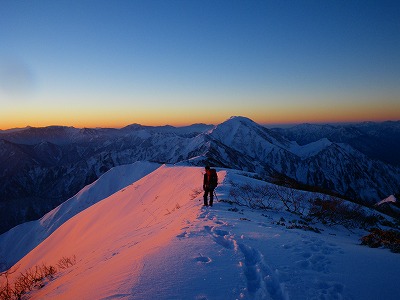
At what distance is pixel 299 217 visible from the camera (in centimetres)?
1285

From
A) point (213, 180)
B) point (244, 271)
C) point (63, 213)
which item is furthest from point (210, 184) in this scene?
point (63, 213)

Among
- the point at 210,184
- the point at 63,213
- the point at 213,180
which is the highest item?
the point at 213,180

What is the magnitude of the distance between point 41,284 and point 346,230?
1284cm

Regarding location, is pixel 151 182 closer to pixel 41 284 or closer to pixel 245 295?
pixel 41 284

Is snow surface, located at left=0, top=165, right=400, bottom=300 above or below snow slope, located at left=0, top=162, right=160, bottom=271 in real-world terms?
above

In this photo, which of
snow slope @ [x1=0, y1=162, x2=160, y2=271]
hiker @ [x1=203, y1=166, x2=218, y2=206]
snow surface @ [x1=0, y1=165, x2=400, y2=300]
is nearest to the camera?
snow surface @ [x1=0, y1=165, x2=400, y2=300]

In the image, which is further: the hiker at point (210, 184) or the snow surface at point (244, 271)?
the hiker at point (210, 184)

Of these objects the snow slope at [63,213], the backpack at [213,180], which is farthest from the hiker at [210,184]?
the snow slope at [63,213]

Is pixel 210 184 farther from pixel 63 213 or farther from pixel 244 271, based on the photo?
pixel 63 213

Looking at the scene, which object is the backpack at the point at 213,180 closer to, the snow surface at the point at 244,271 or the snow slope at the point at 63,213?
the snow surface at the point at 244,271

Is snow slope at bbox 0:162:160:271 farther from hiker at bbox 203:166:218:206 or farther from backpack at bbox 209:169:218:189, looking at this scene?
backpack at bbox 209:169:218:189

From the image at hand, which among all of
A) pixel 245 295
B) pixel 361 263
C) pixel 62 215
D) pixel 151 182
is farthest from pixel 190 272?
pixel 62 215

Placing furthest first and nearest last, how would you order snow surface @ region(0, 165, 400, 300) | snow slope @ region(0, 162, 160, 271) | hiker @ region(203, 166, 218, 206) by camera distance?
1. snow slope @ region(0, 162, 160, 271)
2. hiker @ region(203, 166, 218, 206)
3. snow surface @ region(0, 165, 400, 300)

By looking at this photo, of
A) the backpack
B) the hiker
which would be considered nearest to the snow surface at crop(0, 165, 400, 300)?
the hiker
